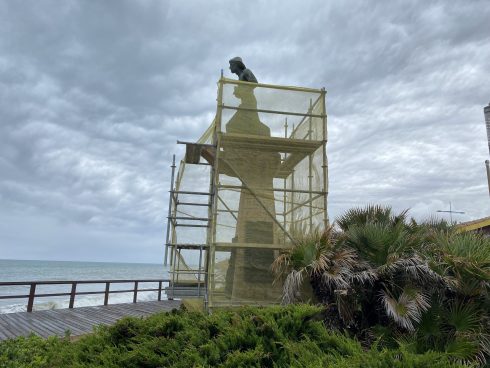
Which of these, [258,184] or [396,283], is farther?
[258,184]

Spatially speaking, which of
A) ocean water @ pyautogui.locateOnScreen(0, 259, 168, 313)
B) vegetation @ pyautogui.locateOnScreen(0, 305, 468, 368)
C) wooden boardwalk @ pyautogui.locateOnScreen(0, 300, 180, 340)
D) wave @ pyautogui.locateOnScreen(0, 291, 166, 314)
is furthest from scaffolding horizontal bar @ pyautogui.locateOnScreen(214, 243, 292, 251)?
wave @ pyautogui.locateOnScreen(0, 291, 166, 314)

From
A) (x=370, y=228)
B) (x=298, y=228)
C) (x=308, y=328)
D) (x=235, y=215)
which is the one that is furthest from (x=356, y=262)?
(x=308, y=328)

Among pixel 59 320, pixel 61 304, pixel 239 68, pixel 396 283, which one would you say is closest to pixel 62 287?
pixel 61 304

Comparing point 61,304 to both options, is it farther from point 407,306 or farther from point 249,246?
point 407,306

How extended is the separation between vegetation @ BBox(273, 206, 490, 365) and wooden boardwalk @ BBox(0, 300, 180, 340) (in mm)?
3761

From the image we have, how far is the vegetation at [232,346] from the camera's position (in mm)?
2346

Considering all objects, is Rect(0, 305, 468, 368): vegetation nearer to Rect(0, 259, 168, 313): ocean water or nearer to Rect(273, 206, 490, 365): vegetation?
Rect(273, 206, 490, 365): vegetation

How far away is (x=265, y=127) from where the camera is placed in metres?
7.90

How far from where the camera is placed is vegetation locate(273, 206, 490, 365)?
16.7 feet

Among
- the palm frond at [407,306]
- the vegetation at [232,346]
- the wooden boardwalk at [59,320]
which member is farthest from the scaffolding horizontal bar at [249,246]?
the vegetation at [232,346]

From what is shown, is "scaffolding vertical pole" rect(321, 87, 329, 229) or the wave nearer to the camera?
"scaffolding vertical pole" rect(321, 87, 329, 229)

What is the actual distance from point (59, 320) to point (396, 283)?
8.67m

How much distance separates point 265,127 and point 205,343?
5.50 metres

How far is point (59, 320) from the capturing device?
10.0m
